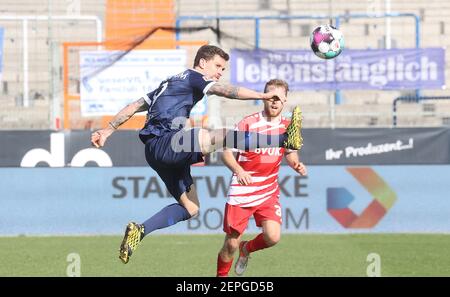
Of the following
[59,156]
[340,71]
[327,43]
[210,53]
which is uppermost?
[327,43]

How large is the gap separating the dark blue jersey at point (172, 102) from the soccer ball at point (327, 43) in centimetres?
277

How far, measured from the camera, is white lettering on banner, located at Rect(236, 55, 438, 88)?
18219mm

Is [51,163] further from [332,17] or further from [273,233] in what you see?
[273,233]

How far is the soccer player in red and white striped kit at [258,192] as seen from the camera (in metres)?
11.3

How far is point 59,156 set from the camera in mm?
17312

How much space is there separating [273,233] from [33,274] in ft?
10.5

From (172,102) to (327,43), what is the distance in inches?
123

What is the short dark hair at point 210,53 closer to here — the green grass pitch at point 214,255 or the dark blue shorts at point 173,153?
the dark blue shorts at point 173,153

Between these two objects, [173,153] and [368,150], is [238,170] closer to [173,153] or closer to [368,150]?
[173,153]

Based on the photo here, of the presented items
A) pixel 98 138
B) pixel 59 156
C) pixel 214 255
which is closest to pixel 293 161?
pixel 98 138

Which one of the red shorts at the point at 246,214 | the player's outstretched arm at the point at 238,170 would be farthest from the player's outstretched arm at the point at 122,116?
the red shorts at the point at 246,214

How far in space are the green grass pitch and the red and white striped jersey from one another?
1550 mm
